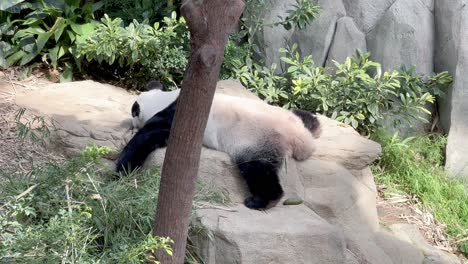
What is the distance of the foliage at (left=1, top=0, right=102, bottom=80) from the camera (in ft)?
19.2

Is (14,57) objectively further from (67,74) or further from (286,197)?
(286,197)

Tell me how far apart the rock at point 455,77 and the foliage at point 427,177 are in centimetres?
12

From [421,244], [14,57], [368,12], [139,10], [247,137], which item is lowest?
[421,244]

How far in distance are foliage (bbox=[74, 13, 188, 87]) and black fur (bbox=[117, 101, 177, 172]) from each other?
4.68 feet

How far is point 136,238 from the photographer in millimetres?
3234

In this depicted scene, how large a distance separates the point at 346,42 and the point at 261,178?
2.65 meters

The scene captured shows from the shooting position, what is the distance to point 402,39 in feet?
19.5

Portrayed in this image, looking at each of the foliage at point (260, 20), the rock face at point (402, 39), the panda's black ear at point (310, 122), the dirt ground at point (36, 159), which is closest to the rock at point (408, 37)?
the rock face at point (402, 39)

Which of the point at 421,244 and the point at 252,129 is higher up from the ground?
the point at 252,129

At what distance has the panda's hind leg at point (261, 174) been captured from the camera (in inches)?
152

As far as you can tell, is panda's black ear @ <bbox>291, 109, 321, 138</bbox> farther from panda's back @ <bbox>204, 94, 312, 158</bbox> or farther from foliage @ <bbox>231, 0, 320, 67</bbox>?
foliage @ <bbox>231, 0, 320, 67</bbox>

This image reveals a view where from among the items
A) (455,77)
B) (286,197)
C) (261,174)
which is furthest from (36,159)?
(455,77)

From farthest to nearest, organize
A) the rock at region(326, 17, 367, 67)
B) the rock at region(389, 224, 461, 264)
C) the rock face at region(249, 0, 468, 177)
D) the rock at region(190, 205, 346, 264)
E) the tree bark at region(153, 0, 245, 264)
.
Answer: the rock at region(326, 17, 367, 67) < the rock face at region(249, 0, 468, 177) < the rock at region(389, 224, 461, 264) < the rock at region(190, 205, 346, 264) < the tree bark at region(153, 0, 245, 264)

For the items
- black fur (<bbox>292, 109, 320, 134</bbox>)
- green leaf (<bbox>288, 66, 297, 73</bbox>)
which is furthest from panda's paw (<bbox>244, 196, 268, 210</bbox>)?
green leaf (<bbox>288, 66, 297, 73</bbox>)
